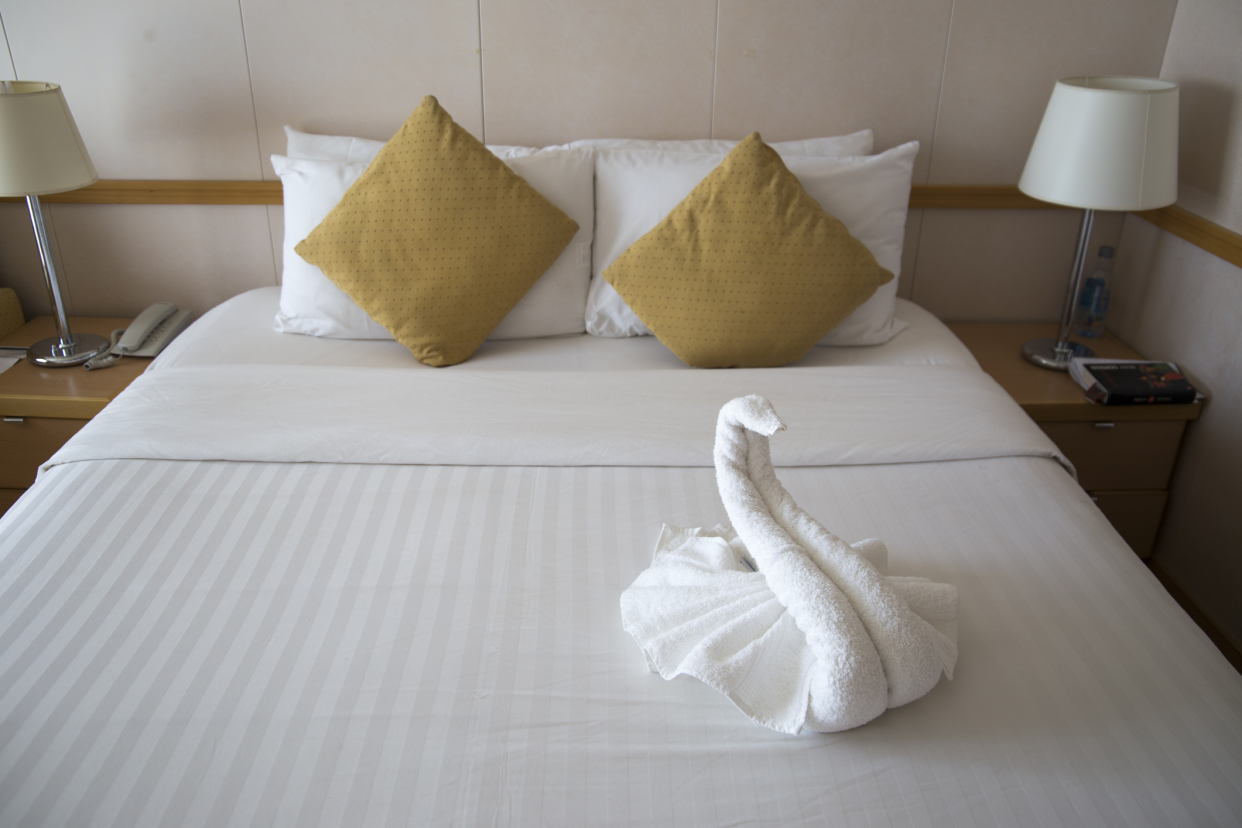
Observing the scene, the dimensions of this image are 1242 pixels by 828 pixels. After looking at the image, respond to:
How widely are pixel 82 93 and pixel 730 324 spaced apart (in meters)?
1.70

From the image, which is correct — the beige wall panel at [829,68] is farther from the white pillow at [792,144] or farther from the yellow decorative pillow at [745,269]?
the yellow decorative pillow at [745,269]

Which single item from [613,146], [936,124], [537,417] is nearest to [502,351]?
[537,417]

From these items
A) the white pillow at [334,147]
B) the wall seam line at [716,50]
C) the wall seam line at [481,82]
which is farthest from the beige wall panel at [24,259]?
the wall seam line at [716,50]

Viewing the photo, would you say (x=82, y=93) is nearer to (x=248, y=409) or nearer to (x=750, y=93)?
(x=248, y=409)

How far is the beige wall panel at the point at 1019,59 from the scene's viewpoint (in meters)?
2.16

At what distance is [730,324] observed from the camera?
1870 millimetres

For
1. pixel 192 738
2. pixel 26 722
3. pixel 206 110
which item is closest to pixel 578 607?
pixel 192 738

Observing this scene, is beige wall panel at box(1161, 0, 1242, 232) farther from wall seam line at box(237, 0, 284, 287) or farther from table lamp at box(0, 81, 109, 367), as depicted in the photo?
table lamp at box(0, 81, 109, 367)

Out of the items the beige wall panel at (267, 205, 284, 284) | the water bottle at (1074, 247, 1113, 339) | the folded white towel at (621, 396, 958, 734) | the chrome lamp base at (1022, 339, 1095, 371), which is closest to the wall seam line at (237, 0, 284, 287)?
the beige wall panel at (267, 205, 284, 284)

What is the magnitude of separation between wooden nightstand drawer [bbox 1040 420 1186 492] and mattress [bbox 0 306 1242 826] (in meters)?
0.49

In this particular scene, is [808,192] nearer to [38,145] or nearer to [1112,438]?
[1112,438]

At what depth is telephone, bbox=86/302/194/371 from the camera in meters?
2.10

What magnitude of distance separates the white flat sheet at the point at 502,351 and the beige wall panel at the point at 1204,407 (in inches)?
23.3

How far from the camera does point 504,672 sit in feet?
3.48
